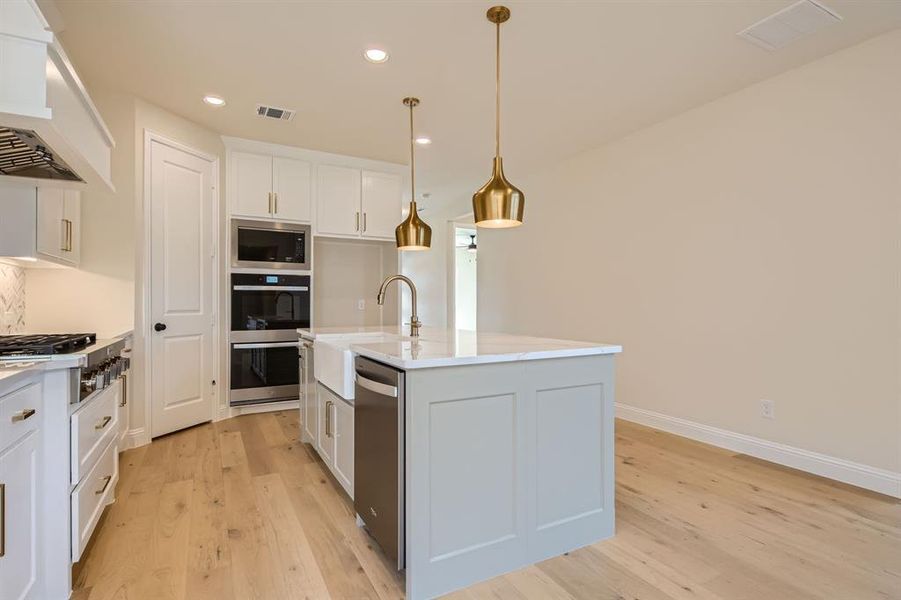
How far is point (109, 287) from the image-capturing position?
3240 mm

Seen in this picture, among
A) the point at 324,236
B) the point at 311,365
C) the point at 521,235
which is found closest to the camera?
the point at 311,365

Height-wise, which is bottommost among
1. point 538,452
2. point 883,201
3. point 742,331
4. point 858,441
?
point 858,441

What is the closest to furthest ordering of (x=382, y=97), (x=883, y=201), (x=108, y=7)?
(x=108, y=7) → (x=883, y=201) → (x=382, y=97)

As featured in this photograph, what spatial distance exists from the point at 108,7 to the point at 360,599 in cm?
309

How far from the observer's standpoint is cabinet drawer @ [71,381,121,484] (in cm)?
171

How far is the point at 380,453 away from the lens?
184cm

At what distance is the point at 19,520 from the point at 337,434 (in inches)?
49.7

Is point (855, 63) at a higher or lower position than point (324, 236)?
higher

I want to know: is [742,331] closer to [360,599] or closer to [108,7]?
[360,599]

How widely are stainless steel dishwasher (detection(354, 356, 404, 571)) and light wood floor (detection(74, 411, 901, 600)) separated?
7.1 inches

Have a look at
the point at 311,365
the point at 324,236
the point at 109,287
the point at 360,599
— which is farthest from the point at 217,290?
the point at 360,599

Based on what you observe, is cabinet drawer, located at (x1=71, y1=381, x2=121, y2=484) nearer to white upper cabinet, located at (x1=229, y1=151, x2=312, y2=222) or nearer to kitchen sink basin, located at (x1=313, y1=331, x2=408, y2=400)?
kitchen sink basin, located at (x1=313, y1=331, x2=408, y2=400)

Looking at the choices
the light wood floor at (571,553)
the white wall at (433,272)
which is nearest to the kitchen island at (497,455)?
the light wood floor at (571,553)

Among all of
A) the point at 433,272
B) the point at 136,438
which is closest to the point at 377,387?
the point at 136,438
